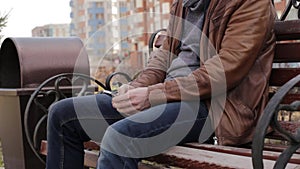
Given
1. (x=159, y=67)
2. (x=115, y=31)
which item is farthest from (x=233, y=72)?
(x=115, y=31)

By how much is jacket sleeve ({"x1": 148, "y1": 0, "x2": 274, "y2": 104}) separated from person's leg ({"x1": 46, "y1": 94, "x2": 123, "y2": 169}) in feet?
1.33

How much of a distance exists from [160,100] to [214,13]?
1.36ft

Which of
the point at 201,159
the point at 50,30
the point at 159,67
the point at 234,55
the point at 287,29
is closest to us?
the point at 201,159

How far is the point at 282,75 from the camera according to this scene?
2.04 meters

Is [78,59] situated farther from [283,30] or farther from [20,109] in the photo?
[283,30]

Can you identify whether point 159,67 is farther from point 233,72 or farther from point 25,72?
point 25,72

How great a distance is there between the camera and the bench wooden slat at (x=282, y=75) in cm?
200

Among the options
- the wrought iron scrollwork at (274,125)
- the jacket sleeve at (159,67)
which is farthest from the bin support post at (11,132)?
the wrought iron scrollwork at (274,125)

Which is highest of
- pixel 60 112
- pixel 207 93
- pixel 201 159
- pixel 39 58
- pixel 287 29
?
pixel 287 29

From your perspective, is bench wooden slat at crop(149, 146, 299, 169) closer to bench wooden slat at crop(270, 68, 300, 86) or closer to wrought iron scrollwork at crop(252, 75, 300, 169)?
wrought iron scrollwork at crop(252, 75, 300, 169)

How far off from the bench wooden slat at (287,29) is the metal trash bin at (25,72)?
141 cm

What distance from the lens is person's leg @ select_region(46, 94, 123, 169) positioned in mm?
2090

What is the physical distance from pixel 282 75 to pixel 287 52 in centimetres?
10

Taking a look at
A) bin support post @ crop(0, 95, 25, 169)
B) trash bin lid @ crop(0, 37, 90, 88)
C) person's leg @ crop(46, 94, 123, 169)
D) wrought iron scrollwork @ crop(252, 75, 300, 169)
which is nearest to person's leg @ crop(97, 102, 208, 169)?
person's leg @ crop(46, 94, 123, 169)
